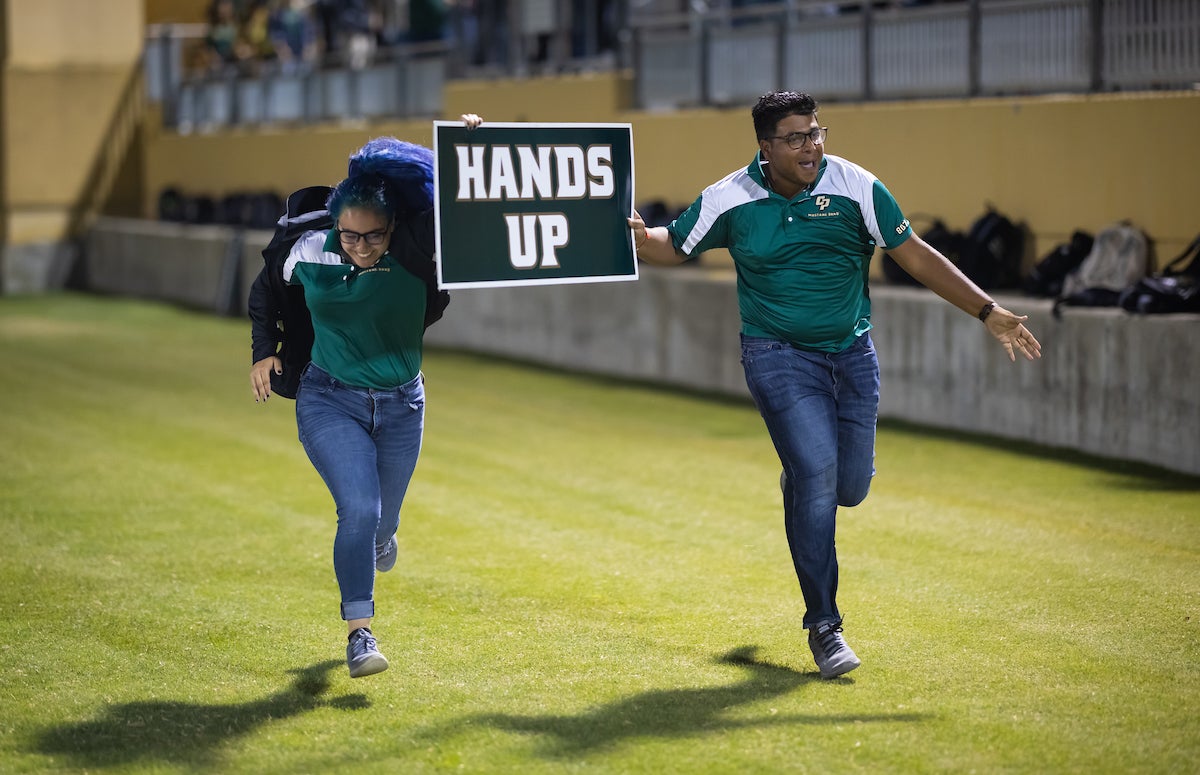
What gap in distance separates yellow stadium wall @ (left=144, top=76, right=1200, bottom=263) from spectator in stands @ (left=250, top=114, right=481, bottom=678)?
23.9ft

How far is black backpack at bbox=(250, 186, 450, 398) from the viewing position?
606 cm

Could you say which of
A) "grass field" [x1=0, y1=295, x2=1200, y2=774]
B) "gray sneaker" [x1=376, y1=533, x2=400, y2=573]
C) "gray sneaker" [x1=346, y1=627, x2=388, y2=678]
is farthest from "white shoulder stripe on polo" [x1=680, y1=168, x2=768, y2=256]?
"gray sneaker" [x1=346, y1=627, x2=388, y2=678]

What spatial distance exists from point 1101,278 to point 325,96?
16.9 m

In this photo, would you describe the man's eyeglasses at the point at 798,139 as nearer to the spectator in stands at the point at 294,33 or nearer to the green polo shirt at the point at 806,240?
the green polo shirt at the point at 806,240

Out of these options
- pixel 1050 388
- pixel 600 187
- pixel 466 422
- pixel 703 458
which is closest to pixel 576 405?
pixel 466 422

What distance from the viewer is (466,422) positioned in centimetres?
1338

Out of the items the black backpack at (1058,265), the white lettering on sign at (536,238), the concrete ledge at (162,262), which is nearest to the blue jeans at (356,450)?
the white lettering on sign at (536,238)

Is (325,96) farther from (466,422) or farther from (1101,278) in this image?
(1101,278)

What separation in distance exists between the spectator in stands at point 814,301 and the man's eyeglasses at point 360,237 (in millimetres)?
1214

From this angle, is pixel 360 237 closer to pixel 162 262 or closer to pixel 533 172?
pixel 533 172

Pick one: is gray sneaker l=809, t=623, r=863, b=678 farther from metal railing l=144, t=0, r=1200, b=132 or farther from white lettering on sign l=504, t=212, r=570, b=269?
metal railing l=144, t=0, r=1200, b=132

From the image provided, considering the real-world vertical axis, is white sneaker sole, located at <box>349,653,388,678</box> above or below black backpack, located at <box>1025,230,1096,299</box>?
below

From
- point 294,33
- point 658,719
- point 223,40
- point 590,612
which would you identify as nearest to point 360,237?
point 658,719

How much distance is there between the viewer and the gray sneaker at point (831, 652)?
235 inches
